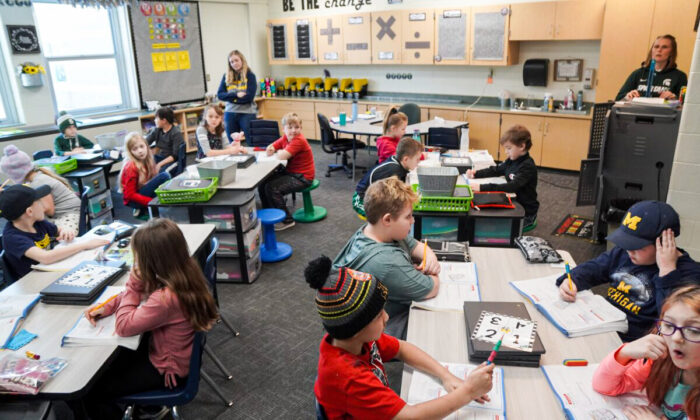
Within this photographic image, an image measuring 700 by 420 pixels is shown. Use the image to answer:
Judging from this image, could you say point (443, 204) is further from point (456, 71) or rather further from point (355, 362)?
point (456, 71)

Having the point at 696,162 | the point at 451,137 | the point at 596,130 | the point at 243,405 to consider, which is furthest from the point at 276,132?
the point at 696,162

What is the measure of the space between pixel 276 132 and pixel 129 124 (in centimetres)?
250

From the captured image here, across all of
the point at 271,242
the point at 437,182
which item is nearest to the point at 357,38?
the point at 271,242

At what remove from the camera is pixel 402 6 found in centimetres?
762

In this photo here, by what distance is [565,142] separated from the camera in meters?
6.38

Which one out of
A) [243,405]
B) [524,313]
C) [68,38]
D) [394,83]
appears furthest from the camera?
[394,83]

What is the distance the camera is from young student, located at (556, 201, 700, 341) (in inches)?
74.9

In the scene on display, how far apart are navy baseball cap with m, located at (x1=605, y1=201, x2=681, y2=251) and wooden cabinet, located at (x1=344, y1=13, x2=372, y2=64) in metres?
6.48

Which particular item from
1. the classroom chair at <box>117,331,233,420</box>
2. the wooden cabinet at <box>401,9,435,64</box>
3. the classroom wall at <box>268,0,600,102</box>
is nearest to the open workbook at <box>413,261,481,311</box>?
the classroom chair at <box>117,331,233,420</box>

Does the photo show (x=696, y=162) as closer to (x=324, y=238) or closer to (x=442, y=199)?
(x=442, y=199)

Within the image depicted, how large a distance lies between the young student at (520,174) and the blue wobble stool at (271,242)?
169cm

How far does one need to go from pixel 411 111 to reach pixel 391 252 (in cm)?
510

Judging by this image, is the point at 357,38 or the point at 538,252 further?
the point at 357,38

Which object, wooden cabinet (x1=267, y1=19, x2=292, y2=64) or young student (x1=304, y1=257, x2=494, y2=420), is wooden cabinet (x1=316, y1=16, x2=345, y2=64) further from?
young student (x1=304, y1=257, x2=494, y2=420)
